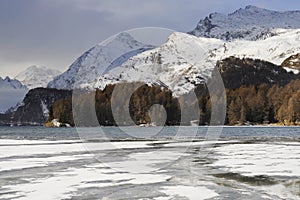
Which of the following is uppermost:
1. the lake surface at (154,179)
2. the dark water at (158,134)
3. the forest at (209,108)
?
the forest at (209,108)

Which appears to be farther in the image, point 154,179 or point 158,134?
point 158,134

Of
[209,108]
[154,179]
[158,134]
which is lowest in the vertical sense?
[154,179]

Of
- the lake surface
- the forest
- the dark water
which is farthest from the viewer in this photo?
the forest

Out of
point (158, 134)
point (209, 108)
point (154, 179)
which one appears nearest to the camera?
point (154, 179)

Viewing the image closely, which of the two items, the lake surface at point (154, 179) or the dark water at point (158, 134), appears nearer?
the lake surface at point (154, 179)

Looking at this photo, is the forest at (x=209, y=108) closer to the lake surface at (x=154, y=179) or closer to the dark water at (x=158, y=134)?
the dark water at (x=158, y=134)

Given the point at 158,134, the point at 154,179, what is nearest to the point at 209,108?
the point at 158,134

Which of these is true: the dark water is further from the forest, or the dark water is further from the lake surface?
the forest

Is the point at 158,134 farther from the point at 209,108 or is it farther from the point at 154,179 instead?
the point at 209,108

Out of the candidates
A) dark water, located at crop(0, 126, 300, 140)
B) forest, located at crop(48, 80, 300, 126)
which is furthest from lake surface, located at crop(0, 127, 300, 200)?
forest, located at crop(48, 80, 300, 126)

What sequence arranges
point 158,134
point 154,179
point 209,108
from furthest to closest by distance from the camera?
point 209,108, point 158,134, point 154,179

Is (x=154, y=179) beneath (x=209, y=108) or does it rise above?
beneath

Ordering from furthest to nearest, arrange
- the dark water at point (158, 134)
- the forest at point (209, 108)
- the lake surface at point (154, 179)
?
the forest at point (209, 108) → the dark water at point (158, 134) → the lake surface at point (154, 179)

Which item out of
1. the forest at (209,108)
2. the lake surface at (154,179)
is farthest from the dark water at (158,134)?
the forest at (209,108)
